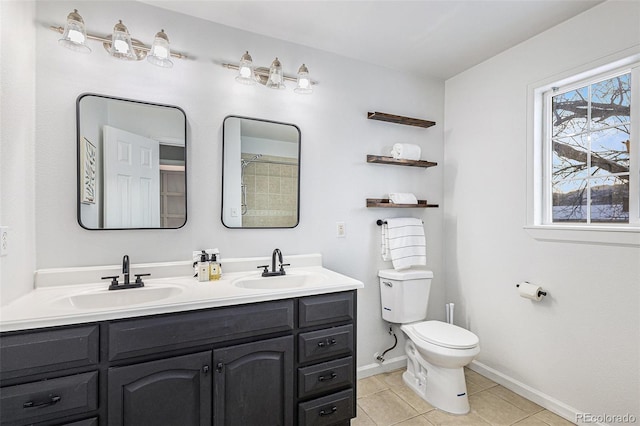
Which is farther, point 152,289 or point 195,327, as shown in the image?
point 152,289

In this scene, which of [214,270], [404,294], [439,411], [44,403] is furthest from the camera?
[404,294]

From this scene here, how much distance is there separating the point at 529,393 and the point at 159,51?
319 centimetres

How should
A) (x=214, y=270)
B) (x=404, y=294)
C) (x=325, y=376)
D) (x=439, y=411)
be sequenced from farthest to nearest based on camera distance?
(x=404, y=294), (x=439, y=411), (x=214, y=270), (x=325, y=376)

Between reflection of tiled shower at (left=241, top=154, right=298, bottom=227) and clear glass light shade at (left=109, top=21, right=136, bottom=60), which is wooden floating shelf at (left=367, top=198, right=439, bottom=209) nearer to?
reflection of tiled shower at (left=241, top=154, right=298, bottom=227)

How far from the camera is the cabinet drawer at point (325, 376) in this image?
5.18 feet

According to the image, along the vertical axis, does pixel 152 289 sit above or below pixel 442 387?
above

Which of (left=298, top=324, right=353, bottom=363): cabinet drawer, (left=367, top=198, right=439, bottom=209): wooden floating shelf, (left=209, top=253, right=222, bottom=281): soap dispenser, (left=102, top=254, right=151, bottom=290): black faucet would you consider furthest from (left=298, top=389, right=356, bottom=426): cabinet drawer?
(left=367, top=198, right=439, bottom=209): wooden floating shelf

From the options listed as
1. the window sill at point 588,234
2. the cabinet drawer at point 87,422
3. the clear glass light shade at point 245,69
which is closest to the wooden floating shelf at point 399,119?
the clear glass light shade at point 245,69

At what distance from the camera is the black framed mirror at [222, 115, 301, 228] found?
1.96 m

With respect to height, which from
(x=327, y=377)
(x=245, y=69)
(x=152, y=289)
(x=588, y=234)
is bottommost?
(x=327, y=377)

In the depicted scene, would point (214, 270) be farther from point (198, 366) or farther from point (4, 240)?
point (4, 240)

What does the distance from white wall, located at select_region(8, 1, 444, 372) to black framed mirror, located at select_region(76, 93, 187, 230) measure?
48mm

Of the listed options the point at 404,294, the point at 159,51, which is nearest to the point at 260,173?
the point at 159,51

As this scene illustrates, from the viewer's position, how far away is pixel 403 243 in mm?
2396
